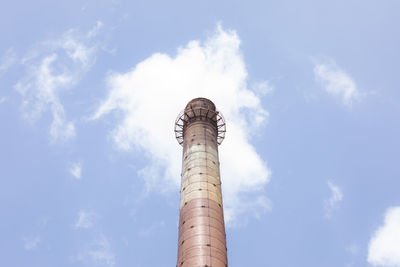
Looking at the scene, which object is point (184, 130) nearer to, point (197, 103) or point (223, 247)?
point (197, 103)

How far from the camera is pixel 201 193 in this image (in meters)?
25.5

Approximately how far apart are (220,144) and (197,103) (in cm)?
443

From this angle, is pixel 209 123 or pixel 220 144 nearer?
pixel 209 123

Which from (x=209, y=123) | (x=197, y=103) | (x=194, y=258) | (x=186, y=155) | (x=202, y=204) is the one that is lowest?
(x=194, y=258)

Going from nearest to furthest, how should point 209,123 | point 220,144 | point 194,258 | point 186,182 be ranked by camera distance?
point 194,258
point 186,182
point 209,123
point 220,144

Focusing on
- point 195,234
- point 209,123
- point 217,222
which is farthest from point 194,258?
point 209,123

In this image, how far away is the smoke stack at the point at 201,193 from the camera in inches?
881

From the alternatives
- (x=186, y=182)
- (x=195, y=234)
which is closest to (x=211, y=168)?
(x=186, y=182)

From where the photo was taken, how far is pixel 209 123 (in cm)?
3225

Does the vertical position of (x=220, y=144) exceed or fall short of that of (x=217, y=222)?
it exceeds it

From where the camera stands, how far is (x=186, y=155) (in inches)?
1160

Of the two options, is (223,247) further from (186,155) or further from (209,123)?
(209,123)

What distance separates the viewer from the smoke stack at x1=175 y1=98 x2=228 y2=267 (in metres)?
22.4

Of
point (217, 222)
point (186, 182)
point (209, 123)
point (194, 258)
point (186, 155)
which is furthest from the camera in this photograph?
point (209, 123)
